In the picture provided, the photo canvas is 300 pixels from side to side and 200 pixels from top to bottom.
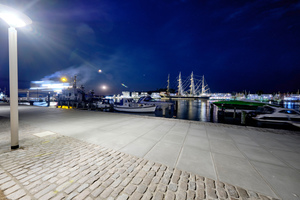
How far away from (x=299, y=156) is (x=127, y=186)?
525 centimetres

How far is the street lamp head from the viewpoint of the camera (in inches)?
111

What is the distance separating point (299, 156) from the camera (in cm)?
349

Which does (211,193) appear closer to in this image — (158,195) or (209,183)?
(209,183)

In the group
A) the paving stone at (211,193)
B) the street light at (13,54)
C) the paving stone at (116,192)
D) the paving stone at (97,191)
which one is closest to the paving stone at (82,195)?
the paving stone at (97,191)

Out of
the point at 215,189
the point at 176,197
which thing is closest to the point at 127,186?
the point at 176,197

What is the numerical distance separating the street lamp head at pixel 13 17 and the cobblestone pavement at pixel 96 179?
376cm

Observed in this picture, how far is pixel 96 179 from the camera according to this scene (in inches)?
91.4

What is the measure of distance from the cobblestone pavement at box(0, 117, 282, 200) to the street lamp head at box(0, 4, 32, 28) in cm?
376

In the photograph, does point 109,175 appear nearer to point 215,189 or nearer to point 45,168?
point 45,168

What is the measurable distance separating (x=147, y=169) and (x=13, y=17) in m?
5.34


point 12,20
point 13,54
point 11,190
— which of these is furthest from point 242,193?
point 12,20

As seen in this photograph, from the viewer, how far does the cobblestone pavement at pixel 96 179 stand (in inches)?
78.0

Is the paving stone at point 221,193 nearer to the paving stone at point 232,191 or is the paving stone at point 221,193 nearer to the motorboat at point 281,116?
the paving stone at point 232,191

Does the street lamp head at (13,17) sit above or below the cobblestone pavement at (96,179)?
above
